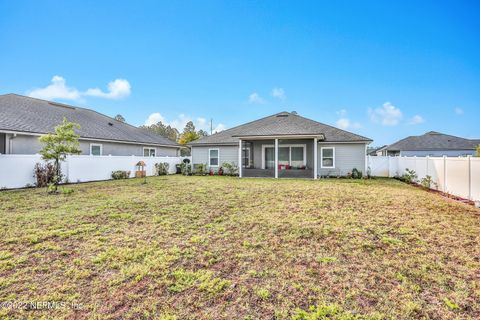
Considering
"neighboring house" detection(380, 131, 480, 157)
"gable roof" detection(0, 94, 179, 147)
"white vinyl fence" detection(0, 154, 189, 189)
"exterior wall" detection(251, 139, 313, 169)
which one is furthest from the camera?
"neighboring house" detection(380, 131, 480, 157)

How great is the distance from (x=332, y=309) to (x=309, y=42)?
17.5 metres

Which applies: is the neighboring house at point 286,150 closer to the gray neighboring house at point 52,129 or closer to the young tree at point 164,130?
the gray neighboring house at point 52,129

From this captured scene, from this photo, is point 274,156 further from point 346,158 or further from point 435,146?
point 435,146

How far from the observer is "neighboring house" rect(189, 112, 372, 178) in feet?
51.6

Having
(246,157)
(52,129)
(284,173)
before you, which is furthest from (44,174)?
(284,173)

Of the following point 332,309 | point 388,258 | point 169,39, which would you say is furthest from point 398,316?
point 169,39

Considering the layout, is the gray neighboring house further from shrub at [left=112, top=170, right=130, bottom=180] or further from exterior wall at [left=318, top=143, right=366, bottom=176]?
exterior wall at [left=318, top=143, right=366, bottom=176]

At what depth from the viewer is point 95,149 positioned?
16.1m

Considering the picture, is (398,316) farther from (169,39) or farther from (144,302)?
(169,39)

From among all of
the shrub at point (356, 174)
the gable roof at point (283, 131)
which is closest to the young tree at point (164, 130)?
the gable roof at point (283, 131)

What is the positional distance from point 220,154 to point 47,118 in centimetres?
1178

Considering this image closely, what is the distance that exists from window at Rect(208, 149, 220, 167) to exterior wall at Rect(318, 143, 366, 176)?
7.91m

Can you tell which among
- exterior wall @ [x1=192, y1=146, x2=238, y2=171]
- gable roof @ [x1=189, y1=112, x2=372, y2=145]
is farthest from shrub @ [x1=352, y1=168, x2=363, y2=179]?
exterior wall @ [x1=192, y1=146, x2=238, y2=171]

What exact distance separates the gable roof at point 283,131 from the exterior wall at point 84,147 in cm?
465
